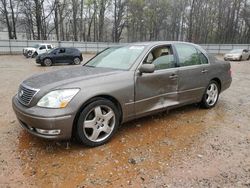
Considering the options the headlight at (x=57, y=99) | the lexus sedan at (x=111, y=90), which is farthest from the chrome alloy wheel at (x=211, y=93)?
the headlight at (x=57, y=99)

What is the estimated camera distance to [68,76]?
3.32 metres

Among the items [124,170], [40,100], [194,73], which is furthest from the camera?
[194,73]

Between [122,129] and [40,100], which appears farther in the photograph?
[122,129]

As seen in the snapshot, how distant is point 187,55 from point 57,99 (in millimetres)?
2760

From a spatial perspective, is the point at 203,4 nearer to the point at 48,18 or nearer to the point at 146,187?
the point at 48,18

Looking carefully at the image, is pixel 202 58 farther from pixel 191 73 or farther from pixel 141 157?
pixel 141 157

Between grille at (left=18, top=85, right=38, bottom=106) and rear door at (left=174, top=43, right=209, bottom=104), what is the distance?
2523 mm

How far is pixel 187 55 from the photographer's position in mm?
4414

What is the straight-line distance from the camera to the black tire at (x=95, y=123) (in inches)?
116

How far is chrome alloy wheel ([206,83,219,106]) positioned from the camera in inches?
192

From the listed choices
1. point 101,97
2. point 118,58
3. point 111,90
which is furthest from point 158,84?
point 101,97

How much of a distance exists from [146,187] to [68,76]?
1.91 m

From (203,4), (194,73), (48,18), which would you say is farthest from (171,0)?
(194,73)

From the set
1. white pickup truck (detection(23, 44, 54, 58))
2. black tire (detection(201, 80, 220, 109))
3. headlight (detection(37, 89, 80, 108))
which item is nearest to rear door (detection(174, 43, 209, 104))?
black tire (detection(201, 80, 220, 109))
